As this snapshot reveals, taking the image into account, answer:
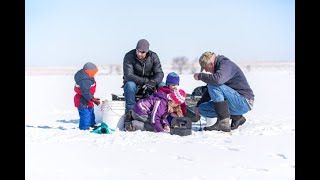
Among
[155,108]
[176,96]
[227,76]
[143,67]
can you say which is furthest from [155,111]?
[227,76]

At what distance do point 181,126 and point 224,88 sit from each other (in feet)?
2.36

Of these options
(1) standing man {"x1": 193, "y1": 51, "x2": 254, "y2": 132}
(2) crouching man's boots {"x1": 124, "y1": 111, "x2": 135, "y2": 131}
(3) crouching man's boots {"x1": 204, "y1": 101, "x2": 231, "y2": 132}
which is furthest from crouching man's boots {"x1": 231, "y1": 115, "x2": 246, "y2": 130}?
(2) crouching man's boots {"x1": 124, "y1": 111, "x2": 135, "y2": 131}

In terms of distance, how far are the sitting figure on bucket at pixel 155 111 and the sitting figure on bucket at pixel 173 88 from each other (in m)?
0.06

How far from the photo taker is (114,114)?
6.24m

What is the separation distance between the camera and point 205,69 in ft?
19.1

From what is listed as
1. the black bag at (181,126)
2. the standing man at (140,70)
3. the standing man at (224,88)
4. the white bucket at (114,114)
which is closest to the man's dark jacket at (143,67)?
the standing man at (140,70)

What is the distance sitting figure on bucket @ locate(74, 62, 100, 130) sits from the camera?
245 inches

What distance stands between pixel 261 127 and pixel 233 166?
91.0 inches

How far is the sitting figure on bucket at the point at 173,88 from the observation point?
593 cm

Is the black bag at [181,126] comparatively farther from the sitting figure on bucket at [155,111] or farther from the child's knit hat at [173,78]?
the child's knit hat at [173,78]

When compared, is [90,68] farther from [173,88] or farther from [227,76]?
[227,76]
